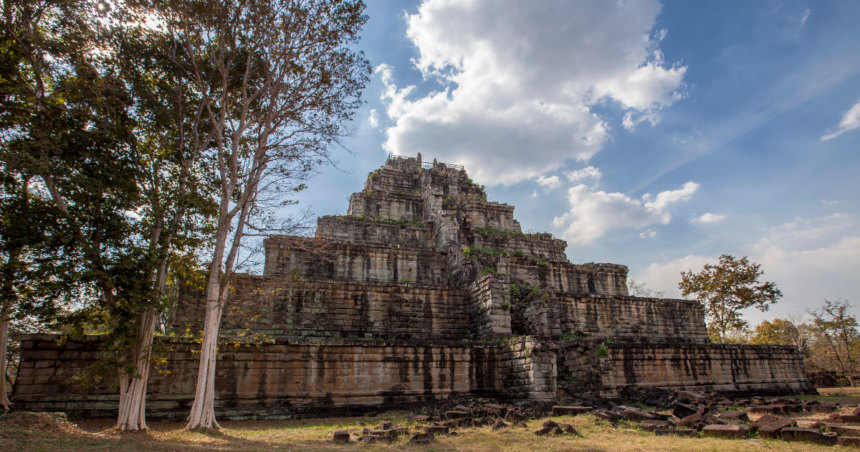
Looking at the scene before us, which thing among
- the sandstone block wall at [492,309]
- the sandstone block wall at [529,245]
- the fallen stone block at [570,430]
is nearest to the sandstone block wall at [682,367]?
the sandstone block wall at [492,309]

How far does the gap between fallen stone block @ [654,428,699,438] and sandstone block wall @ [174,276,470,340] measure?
9120mm

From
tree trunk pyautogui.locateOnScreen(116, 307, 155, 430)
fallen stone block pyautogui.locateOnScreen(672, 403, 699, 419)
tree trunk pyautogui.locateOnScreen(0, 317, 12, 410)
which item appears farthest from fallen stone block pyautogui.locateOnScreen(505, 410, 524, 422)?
tree trunk pyautogui.locateOnScreen(0, 317, 12, 410)

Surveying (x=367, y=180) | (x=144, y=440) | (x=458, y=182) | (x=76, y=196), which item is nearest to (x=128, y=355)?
(x=144, y=440)

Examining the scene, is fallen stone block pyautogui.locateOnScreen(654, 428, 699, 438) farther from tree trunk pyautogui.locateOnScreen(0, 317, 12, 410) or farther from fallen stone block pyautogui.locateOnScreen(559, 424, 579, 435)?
tree trunk pyautogui.locateOnScreen(0, 317, 12, 410)

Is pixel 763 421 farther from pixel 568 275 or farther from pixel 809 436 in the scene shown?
pixel 568 275

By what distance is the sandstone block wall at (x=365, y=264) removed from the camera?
65.7 ft

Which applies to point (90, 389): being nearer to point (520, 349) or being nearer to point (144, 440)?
point (144, 440)

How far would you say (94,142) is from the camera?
9219 mm

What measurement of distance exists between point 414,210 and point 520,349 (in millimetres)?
16011

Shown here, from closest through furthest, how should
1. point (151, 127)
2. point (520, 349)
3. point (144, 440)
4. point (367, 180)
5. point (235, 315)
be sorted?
1. point (144, 440)
2. point (151, 127)
3. point (520, 349)
4. point (235, 315)
5. point (367, 180)

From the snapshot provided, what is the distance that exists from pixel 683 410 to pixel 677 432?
2284mm

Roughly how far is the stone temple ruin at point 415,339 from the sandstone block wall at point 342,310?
0.15 ft

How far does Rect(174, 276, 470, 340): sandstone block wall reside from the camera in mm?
15016

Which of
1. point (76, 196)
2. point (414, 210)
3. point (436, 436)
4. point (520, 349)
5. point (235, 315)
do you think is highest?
point (414, 210)
